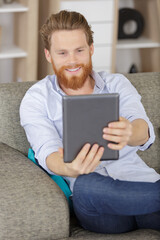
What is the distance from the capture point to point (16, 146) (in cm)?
213

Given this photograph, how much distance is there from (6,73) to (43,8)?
63cm

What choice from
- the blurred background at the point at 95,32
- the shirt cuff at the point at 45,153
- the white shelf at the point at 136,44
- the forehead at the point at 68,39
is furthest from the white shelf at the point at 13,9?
the shirt cuff at the point at 45,153

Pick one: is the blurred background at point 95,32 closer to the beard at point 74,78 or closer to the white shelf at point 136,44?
the white shelf at point 136,44

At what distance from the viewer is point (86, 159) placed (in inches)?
63.4

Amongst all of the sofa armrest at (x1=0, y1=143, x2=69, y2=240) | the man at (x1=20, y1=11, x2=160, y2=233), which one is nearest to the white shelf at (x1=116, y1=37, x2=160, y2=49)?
the man at (x1=20, y1=11, x2=160, y2=233)

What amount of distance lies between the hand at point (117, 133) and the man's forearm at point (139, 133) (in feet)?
0.43

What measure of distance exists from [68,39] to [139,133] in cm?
45

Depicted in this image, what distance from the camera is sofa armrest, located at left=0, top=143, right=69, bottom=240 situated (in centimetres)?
167

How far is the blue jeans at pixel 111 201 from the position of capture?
5.55 ft

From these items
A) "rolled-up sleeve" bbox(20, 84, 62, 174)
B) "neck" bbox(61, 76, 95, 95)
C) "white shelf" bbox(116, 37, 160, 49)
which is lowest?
"white shelf" bbox(116, 37, 160, 49)

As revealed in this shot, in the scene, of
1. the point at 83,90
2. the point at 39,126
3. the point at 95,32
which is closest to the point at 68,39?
the point at 83,90

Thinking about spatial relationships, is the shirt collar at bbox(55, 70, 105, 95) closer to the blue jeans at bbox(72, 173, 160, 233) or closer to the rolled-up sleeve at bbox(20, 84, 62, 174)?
the rolled-up sleeve at bbox(20, 84, 62, 174)

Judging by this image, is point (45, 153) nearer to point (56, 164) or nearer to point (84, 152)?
point (56, 164)

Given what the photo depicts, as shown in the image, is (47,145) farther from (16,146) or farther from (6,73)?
(6,73)
